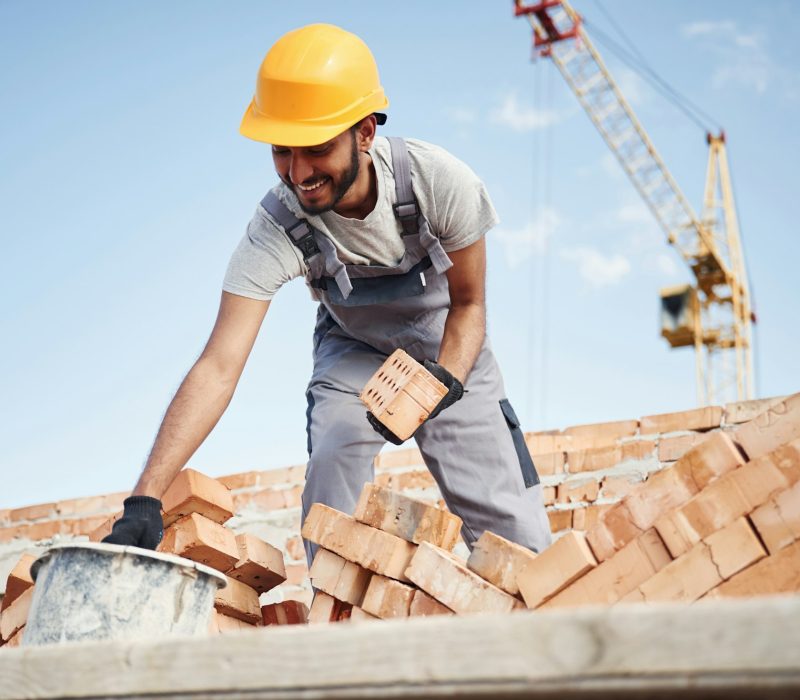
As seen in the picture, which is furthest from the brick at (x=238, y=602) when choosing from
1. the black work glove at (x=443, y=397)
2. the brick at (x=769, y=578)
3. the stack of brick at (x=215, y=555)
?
the brick at (x=769, y=578)

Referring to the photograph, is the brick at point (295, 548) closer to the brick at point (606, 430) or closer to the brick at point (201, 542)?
the brick at point (606, 430)

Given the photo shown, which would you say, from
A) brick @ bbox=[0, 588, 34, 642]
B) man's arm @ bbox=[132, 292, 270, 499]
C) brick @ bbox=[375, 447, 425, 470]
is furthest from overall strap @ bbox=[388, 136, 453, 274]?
brick @ bbox=[375, 447, 425, 470]

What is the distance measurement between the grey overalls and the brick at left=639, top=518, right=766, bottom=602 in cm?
118

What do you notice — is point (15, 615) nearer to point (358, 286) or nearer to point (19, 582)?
point (19, 582)

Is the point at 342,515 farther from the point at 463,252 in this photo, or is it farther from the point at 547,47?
the point at 547,47

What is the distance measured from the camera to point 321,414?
3041 mm

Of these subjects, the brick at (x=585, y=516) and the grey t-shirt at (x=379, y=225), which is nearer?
the grey t-shirt at (x=379, y=225)

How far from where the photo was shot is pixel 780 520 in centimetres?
193

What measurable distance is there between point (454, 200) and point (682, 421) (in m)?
2.20

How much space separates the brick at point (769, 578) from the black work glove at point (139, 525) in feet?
4.02

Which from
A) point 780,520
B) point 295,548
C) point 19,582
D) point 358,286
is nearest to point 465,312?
point 358,286

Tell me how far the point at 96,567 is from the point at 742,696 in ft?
4.29

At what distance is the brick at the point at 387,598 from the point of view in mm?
2330

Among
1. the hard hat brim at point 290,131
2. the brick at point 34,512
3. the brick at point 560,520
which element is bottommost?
the brick at point 34,512
